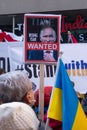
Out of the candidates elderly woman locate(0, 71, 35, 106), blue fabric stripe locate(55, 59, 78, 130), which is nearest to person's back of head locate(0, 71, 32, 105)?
elderly woman locate(0, 71, 35, 106)

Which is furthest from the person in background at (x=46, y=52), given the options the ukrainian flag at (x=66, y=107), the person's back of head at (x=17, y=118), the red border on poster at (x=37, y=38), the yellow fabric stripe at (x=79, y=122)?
the person's back of head at (x=17, y=118)

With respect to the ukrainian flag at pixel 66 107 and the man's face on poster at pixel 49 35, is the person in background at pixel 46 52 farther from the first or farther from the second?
the ukrainian flag at pixel 66 107

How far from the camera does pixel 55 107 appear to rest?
11.8 ft

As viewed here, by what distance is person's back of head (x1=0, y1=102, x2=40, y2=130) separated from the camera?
6.59 feet

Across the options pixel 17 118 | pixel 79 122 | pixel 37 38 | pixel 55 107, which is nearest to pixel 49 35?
pixel 37 38

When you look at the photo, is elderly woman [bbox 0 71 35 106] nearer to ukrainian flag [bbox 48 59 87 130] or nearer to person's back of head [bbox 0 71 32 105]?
person's back of head [bbox 0 71 32 105]

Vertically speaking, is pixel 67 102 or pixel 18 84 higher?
pixel 18 84

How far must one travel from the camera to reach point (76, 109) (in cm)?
354

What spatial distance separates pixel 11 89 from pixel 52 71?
391 cm

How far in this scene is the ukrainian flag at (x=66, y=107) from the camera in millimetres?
3484

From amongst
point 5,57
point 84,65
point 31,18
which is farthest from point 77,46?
point 31,18

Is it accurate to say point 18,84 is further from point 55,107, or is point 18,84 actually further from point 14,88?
point 55,107

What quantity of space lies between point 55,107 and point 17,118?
5.19ft

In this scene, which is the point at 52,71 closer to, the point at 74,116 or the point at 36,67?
the point at 36,67
